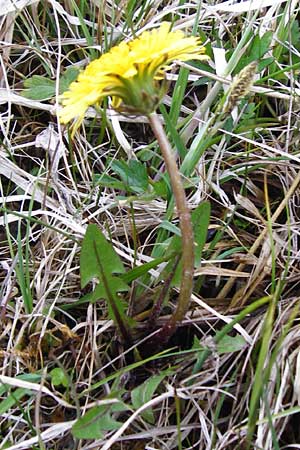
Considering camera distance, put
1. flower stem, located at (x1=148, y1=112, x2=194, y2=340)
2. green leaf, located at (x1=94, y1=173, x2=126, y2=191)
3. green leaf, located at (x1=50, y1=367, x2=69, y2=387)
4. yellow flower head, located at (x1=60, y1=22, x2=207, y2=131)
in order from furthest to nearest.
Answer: green leaf, located at (x1=94, y1=173, x2=126, y2=191) → green leaf, located at (x1=50, y1=367, x2=69, y2=387) → flower stem, located at (x1=148, y1=112, x2=194, y2=340) → yellow flower head, located at (x1=60, y1=22, x2=207, y2=131)

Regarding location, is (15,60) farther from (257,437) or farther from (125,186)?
(257,437)

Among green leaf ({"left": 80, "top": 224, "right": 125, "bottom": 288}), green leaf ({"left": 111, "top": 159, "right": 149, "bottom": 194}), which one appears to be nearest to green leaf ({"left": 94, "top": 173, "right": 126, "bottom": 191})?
green leaf ({"left": 111, "top": 159, "right": 149, "bottom": 194})

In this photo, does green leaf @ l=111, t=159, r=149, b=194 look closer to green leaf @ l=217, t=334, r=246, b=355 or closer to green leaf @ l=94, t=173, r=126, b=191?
green leaf @ l=94, t=173, r=126, b=191

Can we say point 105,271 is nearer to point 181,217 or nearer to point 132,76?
point 181,217

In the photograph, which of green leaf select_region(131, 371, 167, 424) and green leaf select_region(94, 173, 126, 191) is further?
green leaf select_region(94, 173, 126, 191)

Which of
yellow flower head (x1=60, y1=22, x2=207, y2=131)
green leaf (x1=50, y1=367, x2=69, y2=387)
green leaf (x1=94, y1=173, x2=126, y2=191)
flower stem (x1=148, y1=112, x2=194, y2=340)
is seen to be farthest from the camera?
green leaf (x1=94, y1=173, x2=126, y2=191)

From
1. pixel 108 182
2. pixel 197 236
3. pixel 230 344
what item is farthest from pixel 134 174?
pixel 230 344

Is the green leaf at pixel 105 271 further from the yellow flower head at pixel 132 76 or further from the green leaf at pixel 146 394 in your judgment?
the yellow flower head at pixel 132 76

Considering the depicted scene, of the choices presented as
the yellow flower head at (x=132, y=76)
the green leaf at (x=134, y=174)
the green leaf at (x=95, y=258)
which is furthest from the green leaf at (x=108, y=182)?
the yellow flower head at (x=132, y=76)
